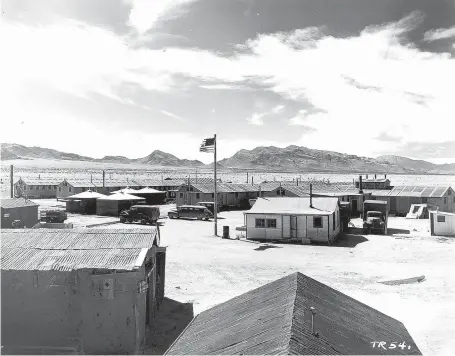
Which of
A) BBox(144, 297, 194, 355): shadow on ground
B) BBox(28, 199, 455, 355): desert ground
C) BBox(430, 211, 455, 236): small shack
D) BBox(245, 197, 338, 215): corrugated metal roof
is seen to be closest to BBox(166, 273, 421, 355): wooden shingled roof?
BBox(144, 297, 194, 355): shadow on ground

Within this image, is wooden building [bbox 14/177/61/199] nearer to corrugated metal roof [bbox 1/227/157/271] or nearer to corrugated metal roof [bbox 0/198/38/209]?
corrugated metal roof [bbox 0/198/38/209]

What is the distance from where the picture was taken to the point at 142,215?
45.4 metres

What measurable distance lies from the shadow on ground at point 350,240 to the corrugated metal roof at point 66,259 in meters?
22.4

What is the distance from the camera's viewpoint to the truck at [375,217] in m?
38.8

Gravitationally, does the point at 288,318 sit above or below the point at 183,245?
above

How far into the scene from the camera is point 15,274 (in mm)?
13680

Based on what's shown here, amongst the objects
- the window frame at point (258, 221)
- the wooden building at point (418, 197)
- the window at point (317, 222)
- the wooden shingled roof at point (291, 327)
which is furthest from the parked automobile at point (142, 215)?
the wooden shingled roof at point (291, 327)

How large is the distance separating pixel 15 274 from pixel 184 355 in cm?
897

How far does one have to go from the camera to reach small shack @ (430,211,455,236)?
36.9 metres

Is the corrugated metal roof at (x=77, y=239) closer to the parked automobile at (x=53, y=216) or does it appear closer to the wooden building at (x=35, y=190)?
the parked automobile at (x=53, y=216)

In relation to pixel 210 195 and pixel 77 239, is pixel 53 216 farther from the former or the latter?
pixel 77 239

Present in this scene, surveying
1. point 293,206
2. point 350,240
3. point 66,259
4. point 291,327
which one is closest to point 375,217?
point 350,240

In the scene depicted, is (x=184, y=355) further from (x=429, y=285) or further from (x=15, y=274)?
(x=429, y=285)

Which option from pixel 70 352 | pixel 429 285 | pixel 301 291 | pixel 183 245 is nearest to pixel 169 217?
pixel 183 245
